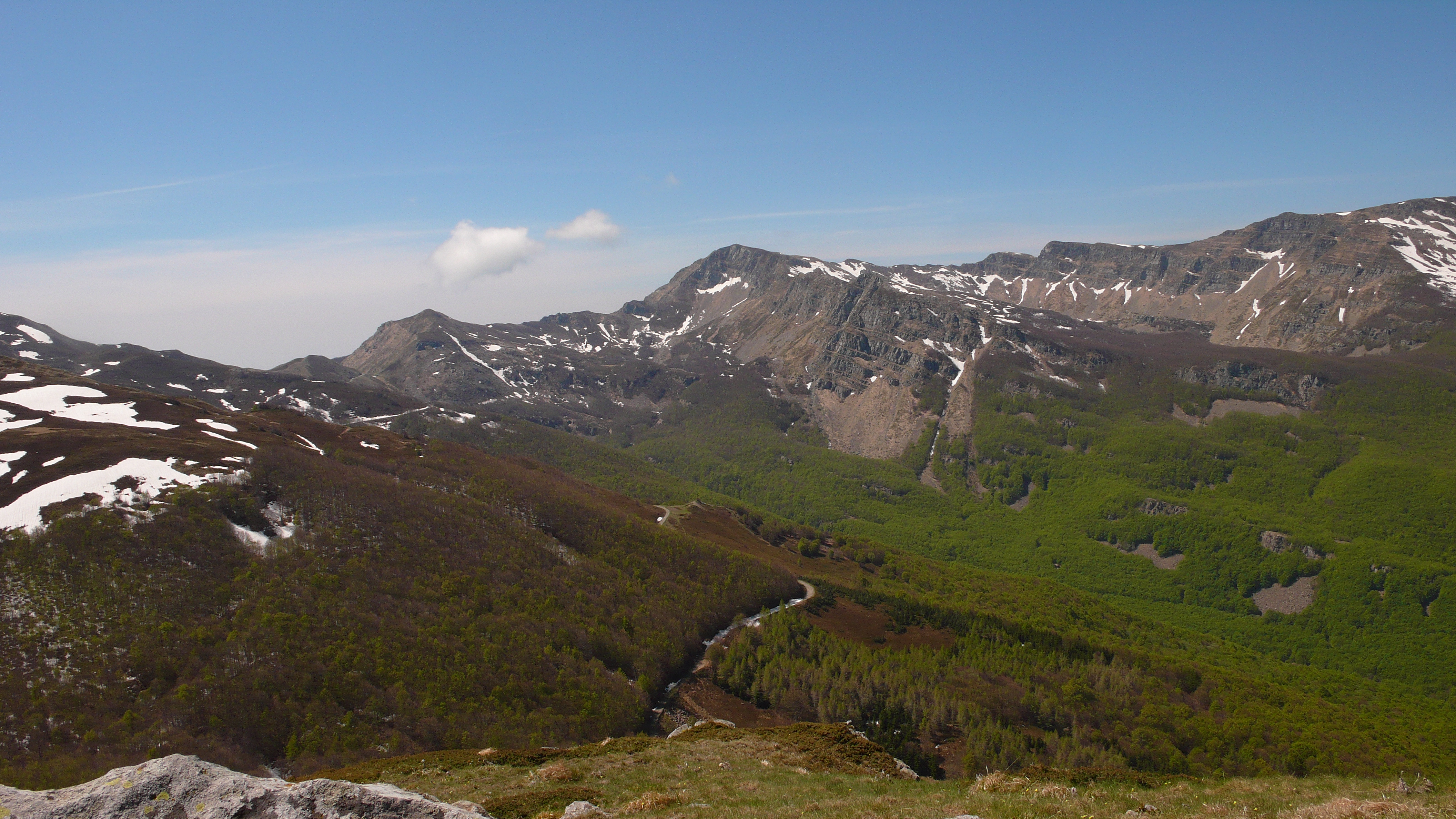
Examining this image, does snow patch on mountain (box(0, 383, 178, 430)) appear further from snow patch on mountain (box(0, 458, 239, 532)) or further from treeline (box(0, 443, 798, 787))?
treeline (box(0, 443, 798, 787))

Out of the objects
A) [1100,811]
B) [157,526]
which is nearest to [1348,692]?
[1100,811]

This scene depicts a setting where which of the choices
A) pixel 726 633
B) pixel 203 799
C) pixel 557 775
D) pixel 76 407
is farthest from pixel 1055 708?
pixel 76 407

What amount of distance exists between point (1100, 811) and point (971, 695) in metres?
77.2

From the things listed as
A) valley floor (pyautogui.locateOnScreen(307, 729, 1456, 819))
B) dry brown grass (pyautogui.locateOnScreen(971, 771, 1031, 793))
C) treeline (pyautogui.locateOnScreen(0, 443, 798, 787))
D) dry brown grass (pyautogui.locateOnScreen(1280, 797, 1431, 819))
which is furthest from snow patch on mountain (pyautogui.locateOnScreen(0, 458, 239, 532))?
dry brown grass (pyautogui.locateOnScreen(1280, 797, 1431, 819))

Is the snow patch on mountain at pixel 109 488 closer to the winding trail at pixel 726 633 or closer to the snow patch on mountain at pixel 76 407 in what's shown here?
the snow patch on mountain at pixel 76 407

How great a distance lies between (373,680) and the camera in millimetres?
72875

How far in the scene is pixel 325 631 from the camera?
76.0m

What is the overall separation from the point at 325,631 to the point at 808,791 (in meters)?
63.7

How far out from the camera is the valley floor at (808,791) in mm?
23875

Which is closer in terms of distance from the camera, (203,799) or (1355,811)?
(203,799)

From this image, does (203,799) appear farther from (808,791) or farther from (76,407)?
(76,407)

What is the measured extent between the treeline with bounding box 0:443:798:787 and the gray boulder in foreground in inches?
1932

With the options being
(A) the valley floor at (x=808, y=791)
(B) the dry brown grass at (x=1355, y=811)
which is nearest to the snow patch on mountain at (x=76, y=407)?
(A) the valley floor at (x=808, y=791)

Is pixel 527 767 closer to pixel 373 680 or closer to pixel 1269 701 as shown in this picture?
pixel 373 680
